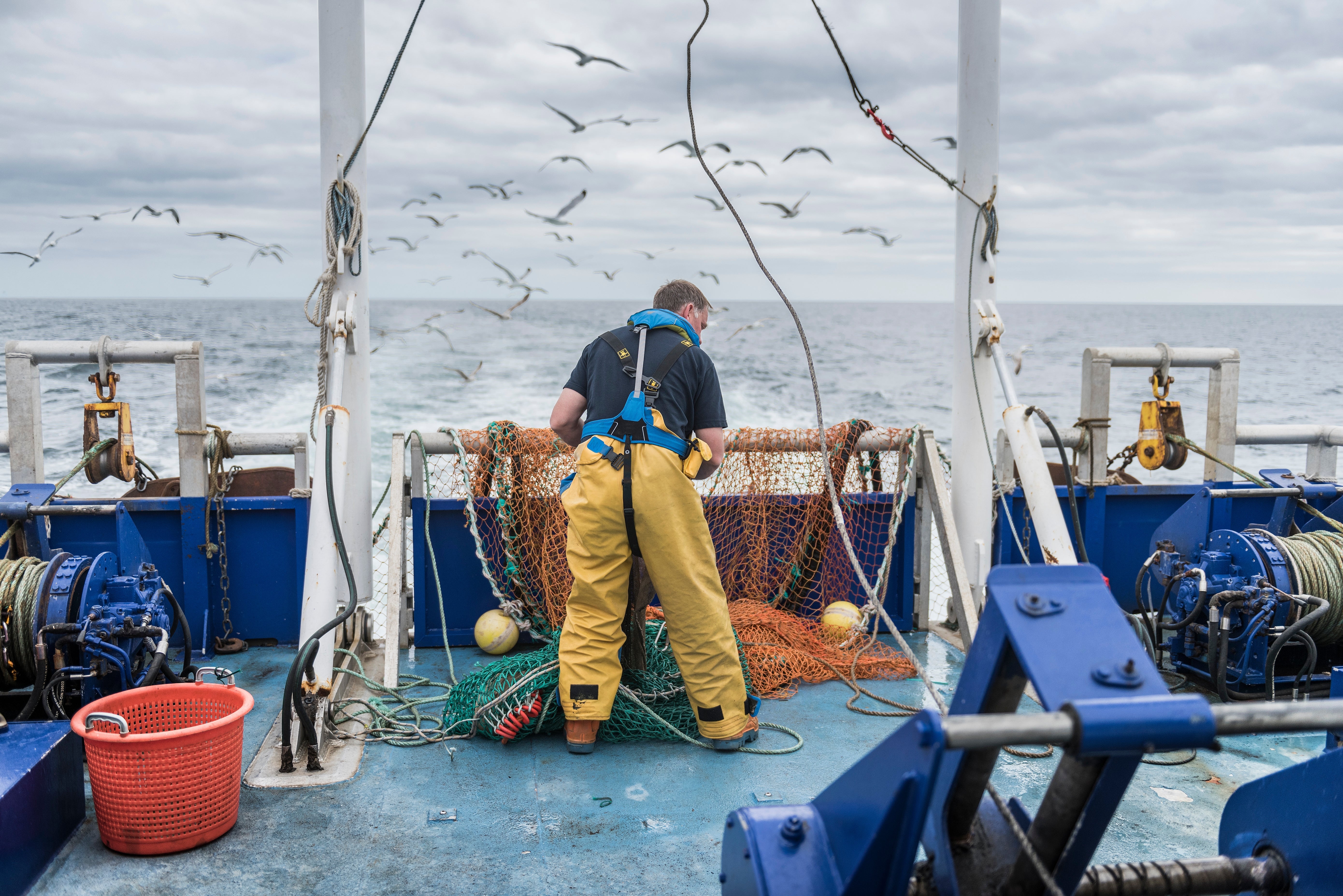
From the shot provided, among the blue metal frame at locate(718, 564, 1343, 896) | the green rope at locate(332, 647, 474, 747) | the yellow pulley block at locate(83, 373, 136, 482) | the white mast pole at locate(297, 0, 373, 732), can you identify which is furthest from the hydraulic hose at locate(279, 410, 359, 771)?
the blue metal frame at locate(718, 564, 1343, 896)

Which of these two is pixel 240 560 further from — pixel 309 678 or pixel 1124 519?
pixel 1124 519

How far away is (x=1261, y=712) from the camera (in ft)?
4.32

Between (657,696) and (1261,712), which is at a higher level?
(1261,712)

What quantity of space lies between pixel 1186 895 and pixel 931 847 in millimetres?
434

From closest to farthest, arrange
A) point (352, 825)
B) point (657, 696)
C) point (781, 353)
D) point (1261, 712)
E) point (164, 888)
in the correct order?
point (1261, 712) < point (164, 888) < point (352, 825) < point (657, 696) < point (781, 353)

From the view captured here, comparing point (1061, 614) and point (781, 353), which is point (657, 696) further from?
point (781, 353)

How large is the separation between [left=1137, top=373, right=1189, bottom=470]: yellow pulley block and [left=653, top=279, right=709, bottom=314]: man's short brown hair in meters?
2.82

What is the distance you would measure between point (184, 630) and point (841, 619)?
9.87ft

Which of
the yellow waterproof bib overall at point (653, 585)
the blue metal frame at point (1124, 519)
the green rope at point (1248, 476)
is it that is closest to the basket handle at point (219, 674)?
the yellow waterproof bib overall at point (653, 585)

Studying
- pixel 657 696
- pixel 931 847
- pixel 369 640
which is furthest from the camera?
pixel 369 640

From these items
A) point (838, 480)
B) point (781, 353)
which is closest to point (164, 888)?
point (838, 480)

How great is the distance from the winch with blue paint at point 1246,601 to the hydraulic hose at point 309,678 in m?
3.53

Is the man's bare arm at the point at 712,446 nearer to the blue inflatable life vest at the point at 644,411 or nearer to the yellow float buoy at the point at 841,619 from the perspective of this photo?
the blue inflatable life vest at the point at 644,411

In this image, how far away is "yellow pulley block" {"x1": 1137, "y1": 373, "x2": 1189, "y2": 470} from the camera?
5383 millimetres
